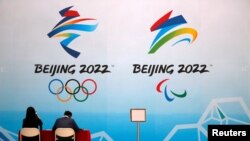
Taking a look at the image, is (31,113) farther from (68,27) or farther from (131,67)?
(131,67)

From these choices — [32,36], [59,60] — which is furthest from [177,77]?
[32,36]

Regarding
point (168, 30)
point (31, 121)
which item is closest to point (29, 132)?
point (31, 121)

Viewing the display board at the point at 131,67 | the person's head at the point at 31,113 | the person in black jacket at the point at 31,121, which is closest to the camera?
the person in black jacket at the point at 31,121

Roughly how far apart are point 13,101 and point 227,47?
3.90m

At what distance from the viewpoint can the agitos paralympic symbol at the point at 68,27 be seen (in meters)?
6.01

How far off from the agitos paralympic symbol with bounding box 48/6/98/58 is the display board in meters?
0.02

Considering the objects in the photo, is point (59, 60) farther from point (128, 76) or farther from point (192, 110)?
point (192, 110)

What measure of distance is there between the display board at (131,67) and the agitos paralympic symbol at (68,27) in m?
0.02

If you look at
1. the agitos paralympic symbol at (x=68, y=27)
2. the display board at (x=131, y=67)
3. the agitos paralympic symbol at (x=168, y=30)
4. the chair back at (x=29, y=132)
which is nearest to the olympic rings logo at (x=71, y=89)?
the display board at (x=131, y=67)

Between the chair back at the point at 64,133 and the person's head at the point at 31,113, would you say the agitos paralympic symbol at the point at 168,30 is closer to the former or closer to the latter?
the chair back at the point at 64,133

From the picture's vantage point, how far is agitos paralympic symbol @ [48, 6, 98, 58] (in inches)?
237

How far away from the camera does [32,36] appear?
237 inches

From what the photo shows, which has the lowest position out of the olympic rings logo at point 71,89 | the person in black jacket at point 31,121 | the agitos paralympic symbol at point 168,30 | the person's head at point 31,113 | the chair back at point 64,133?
the chair back at point 64,133

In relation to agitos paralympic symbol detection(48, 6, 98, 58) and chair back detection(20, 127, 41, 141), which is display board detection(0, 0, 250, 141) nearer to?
agitos paralympic symbol detection(48, 6, 98, 58)
